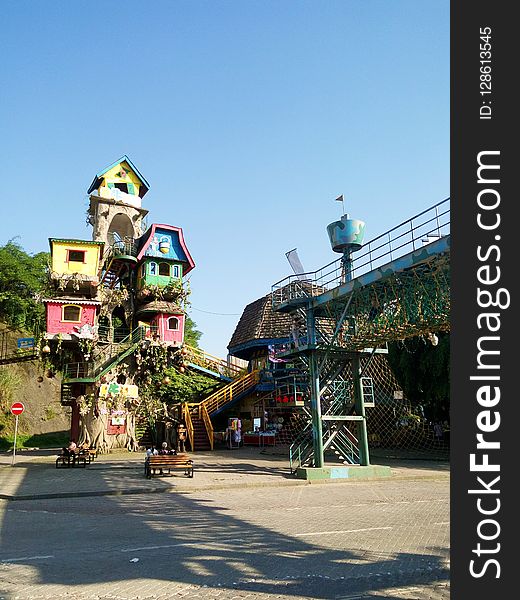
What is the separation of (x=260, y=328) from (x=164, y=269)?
9.09 metres

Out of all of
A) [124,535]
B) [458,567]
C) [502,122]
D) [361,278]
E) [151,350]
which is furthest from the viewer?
[151,350]

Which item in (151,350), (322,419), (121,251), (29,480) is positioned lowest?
(29,480)

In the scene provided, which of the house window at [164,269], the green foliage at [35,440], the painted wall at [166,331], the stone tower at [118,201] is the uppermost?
the stone tower at [118,201]

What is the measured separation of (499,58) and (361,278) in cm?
1367

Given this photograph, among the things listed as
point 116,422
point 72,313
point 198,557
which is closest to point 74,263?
point 72,313

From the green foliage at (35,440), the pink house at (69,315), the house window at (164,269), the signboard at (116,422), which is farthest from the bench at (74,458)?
the green foliage at (35,440)

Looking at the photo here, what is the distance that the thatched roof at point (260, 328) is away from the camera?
40.4 meters

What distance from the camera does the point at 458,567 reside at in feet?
12.9

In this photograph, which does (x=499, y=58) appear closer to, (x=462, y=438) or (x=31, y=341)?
(x=462, y=438)

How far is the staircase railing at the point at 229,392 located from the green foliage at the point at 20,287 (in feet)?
58.2

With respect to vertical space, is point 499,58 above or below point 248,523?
above

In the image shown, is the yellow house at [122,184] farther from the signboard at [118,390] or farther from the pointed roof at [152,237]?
the signboard at [118,390]

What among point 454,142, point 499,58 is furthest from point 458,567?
point 499,58

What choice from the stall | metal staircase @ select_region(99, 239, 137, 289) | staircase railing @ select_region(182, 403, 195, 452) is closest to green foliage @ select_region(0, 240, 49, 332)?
metal staircase @ select_region(99, 239, 137, 289)
